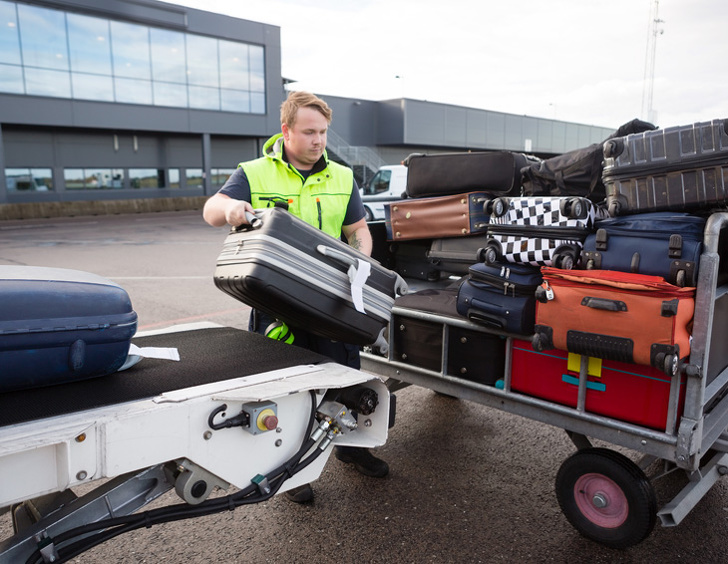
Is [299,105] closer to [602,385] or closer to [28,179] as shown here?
[602,385]

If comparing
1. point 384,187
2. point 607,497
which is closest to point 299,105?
point 607,497

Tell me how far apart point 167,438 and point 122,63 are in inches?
1291

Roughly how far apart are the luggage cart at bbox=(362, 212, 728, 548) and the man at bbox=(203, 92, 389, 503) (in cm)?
93

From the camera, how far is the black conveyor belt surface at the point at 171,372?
68.0 inches

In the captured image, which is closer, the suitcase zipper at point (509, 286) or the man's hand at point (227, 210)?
the man's hand at point (227, 210)

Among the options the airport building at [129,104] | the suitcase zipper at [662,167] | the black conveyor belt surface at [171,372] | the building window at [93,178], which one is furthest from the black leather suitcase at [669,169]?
the building window at [93,178]

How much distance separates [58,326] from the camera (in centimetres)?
172

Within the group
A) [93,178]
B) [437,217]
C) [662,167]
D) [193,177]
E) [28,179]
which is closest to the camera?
[662,167]

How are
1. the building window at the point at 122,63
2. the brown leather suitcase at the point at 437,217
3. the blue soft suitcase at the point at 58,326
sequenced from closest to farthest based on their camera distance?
1. the blue soft suitcase at the point at 58,326
2. the brown leather suitcase at the point at 437,217
3. the building window at the point at 122,63

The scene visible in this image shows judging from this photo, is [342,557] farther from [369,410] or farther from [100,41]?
[100,41]

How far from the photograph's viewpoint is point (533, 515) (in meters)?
3.11

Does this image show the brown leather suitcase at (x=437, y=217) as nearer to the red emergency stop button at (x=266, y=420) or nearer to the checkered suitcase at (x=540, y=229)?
the checkered suitcase at (x=540, y=229)

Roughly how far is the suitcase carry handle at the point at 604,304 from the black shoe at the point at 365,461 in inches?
62.6

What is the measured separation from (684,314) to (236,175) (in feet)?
7.22
